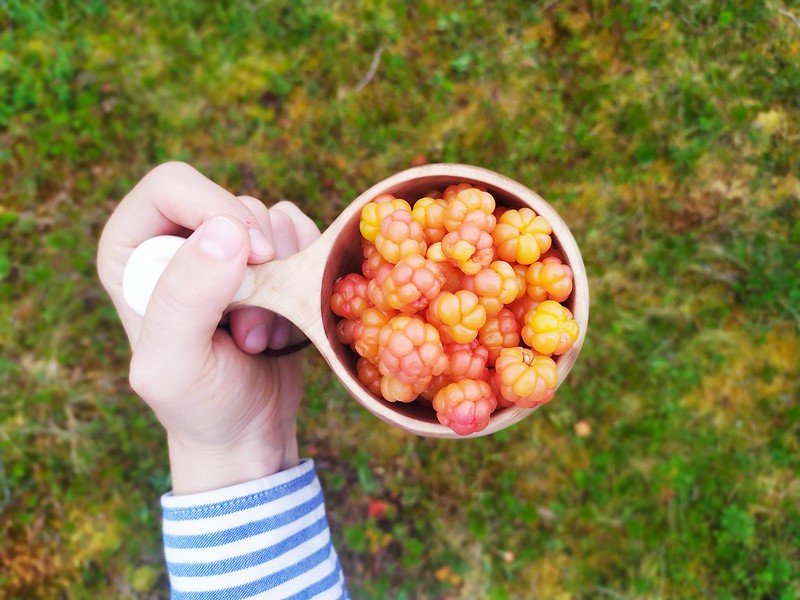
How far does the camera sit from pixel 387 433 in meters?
3.38

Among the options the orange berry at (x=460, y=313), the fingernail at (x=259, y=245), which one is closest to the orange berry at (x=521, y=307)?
the orange berry at (x=460, y=313)

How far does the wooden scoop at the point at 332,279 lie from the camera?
6.34ft

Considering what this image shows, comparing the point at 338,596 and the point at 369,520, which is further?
the point at 369,520

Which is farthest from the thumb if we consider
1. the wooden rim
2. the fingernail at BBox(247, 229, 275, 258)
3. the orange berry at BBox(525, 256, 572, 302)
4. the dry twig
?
the dry twig

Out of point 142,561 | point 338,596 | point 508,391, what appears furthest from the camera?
point 142,561

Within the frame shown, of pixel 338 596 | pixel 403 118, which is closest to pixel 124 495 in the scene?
pixel 338 596

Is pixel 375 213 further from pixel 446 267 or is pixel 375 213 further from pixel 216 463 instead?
pixel 216 463

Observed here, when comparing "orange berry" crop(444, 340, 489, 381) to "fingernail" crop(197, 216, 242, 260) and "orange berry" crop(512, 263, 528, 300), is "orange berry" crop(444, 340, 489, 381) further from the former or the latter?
"fingernail" crop(197, 216, 242, 260)

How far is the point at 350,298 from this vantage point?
1.99 meters

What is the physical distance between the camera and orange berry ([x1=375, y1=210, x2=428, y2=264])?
1.79 metres

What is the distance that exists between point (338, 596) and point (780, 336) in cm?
242

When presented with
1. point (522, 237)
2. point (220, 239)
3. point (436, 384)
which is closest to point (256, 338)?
point (220, 239)

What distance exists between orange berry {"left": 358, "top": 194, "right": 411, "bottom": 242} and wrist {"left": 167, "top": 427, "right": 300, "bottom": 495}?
3.21 ft

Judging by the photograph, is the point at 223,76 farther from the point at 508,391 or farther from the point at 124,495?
the point at 508,391
